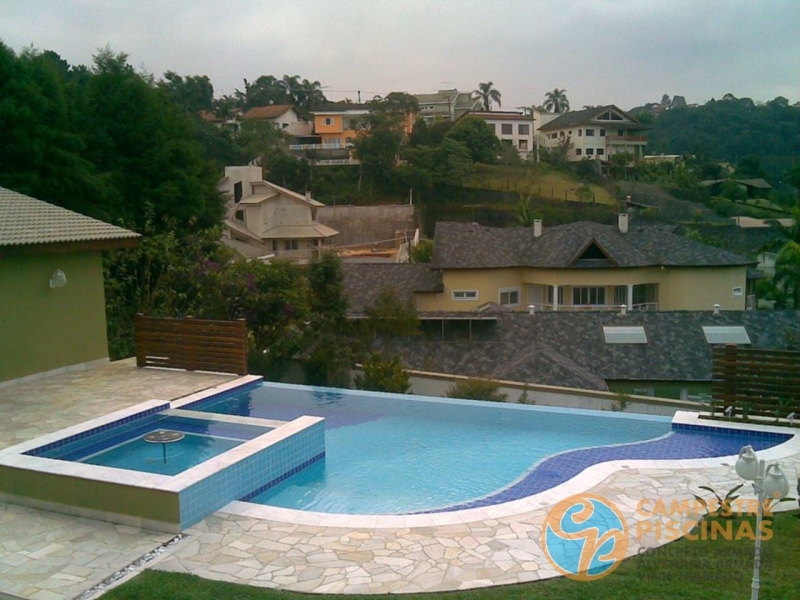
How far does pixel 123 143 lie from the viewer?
67.2 feet

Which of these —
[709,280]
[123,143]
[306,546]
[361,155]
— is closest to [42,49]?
[123,143]

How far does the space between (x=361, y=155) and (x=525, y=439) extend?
51.9 metres

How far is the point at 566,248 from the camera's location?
34250mm

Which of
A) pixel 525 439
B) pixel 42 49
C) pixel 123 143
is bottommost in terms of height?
pixel 525 439

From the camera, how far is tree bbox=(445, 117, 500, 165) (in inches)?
2453

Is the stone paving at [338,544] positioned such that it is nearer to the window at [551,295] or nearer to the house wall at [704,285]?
the window at [551,295]

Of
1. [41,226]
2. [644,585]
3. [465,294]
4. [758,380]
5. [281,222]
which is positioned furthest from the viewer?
[281,222]

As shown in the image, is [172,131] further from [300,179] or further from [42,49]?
[300,179]

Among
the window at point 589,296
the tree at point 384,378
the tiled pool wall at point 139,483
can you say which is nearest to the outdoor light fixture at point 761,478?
the tiled pool wall at point 139,483

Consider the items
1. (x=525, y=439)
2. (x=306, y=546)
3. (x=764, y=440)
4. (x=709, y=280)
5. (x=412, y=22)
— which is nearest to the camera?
(x=306, y=546)

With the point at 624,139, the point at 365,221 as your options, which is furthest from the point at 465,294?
the point at 624,139

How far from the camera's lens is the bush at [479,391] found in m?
16.2

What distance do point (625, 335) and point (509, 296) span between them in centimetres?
1272

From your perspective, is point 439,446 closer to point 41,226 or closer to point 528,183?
point 41,226
